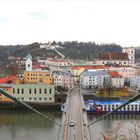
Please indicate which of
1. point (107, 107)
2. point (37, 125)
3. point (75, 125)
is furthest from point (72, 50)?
point (75, 125)

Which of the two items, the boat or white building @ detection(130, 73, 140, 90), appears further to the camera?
white building @ detection(130, 73, 140, 90)

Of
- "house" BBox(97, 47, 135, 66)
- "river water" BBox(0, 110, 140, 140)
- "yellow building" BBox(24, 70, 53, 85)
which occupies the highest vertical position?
"house" BBox(97, 47, 135, 66)

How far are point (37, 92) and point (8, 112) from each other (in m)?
1.15

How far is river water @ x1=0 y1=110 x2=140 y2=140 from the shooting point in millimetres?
5141

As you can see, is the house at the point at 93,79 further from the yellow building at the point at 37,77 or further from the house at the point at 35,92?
the house at the point at 35,92

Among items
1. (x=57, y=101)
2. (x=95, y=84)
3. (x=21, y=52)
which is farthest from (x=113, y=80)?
(x=21, y=52)

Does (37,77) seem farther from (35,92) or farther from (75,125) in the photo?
(75,125)

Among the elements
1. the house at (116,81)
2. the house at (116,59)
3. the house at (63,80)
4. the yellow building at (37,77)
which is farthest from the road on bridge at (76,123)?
the house at (116,59)

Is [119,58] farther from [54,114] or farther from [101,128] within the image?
[101,128]

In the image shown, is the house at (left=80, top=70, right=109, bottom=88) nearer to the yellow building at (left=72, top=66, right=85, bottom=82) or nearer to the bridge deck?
the yellow building at (left=72, top=66, right=85, bottom=82)

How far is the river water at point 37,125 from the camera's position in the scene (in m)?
5.14

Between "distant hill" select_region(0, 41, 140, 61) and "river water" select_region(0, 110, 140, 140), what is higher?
"distant hill" select_region(0, 41, 140, 61)

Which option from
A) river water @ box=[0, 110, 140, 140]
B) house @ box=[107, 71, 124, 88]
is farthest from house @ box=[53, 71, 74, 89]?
river water @ box=[0, 110, 140, 140]

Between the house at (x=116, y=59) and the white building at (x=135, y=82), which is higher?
the house at (x=116, y=59)
